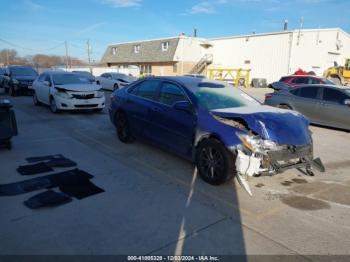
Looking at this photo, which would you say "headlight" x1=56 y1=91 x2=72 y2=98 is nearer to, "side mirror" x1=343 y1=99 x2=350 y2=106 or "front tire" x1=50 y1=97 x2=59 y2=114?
"front tire" x1=50 y1=97 x2=59 y2=114

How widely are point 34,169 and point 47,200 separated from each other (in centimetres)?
144

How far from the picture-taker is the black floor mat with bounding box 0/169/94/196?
4.54 m

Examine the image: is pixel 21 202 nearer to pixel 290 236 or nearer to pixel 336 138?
pixel 290 236

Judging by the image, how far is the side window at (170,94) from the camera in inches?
222

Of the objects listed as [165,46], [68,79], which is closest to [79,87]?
[68,79]

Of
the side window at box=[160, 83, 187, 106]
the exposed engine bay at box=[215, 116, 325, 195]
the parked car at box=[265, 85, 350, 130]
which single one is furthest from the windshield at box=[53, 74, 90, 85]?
the exposed engine bay at box=[215, 116, 325, 195]

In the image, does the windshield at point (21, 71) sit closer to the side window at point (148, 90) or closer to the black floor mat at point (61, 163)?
the side window at point (148, 90)

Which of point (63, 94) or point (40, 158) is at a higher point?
point (63, 94)

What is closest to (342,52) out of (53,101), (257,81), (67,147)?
(257,81)

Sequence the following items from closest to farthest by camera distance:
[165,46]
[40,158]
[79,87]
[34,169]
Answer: [34,169]
[40,158]
[79,87]
[165,46]

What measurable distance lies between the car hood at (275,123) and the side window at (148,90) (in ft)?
5.36

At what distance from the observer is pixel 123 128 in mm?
7289

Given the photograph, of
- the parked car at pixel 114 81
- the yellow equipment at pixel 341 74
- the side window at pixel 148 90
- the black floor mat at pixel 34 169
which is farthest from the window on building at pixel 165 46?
the black floor mat at pixel 34 169

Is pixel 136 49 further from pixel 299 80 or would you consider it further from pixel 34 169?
pixel 34 169
